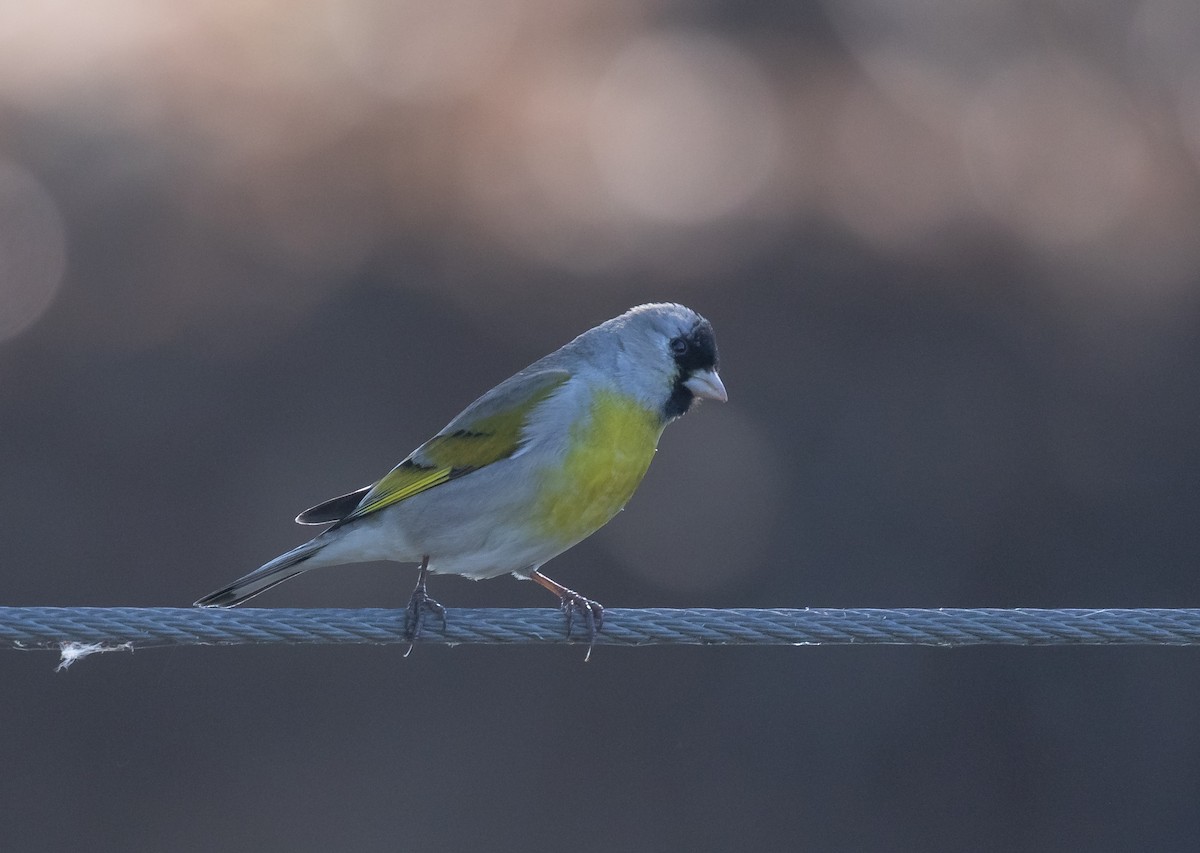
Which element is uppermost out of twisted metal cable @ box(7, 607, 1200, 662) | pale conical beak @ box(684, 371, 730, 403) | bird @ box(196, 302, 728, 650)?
pale conical beak @ box(684, 371, 730, 403)

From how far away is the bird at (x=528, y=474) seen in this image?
656cm

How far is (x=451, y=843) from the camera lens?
11445 mm

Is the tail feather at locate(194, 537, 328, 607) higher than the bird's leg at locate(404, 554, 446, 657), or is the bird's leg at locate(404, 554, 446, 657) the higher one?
the tail feather at locate(194, 537, 328, 607)

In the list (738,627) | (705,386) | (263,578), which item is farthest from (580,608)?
(738,627)

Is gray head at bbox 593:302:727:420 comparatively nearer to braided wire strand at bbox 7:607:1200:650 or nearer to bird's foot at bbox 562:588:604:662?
bird's foot at bbox 562:588:604:662

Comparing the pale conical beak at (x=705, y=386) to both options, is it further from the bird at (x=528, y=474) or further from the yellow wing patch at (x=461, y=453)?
the yellow wing patch at (x=461, y=453)

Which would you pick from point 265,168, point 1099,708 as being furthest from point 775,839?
point 265,168

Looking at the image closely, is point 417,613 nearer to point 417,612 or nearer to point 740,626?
point 417,612

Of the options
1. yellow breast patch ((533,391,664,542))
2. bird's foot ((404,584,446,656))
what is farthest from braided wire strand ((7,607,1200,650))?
yellow breast patch ((533,391,664,542))

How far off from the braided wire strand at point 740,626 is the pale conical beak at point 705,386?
2261 millimetres

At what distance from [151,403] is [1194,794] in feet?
33.0

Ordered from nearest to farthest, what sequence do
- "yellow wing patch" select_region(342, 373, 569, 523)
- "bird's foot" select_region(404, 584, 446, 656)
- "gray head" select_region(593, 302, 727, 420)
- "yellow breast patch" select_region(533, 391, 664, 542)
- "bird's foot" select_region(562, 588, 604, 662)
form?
1. "bird's foot" select_region(404, 584, 446, 656)
2. "bird's foot" select_region(562, 588, 604, 662)
3. "yellow breast patch" select_region(533, 391, 664, 542)
4. "yellow wing patch" select_region(342, 373, 569, 523)
5. "gray head" select_region(593, 302, 727, 420)

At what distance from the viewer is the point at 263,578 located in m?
6.57

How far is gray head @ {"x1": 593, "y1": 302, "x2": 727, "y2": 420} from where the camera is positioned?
7.07 m
